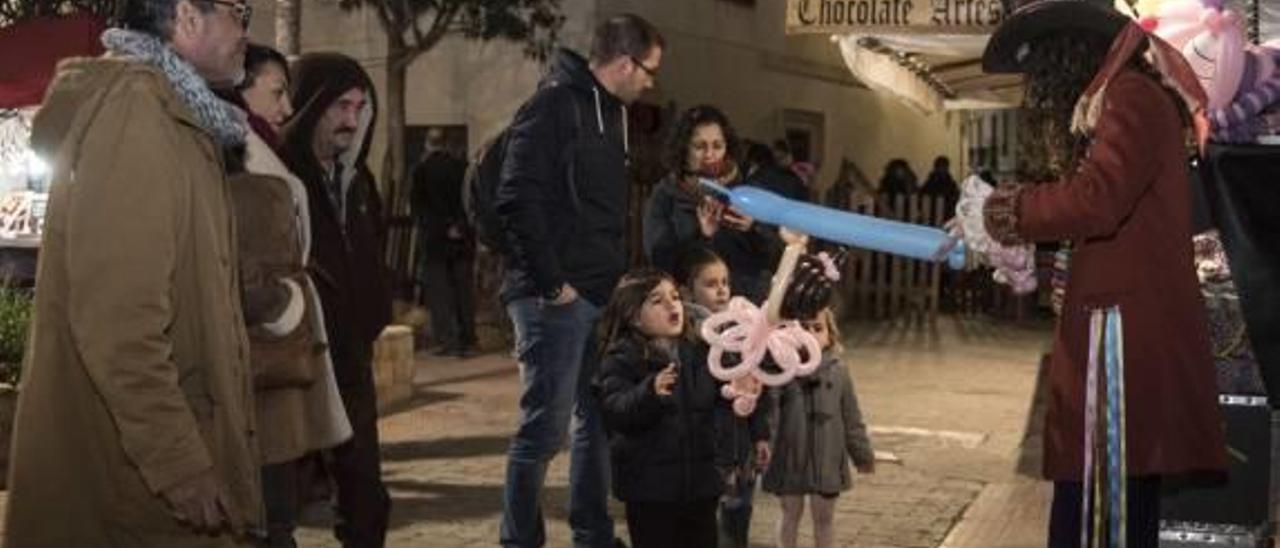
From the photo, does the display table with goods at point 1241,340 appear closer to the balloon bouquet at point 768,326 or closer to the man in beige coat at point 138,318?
the balloon bouquet at point 768,326

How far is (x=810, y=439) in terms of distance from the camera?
18.3ft

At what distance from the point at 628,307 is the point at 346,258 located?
90cm

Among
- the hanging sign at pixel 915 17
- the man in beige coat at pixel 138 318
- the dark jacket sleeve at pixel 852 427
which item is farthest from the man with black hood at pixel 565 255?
the hanging sign at pixel 915 17

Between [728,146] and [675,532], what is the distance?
6.03 feet

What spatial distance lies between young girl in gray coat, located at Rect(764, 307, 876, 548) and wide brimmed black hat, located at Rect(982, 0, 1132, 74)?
1614 mm

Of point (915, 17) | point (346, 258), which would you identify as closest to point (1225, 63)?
point (346, 258)

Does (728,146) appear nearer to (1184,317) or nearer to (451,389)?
(1184,317)

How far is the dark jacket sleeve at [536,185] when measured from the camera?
5109 millimetres

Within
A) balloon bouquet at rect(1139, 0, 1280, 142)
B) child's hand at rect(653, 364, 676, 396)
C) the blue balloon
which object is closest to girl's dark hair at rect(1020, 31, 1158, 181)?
the blue balloon

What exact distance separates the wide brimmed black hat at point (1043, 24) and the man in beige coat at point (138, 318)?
6.68ft

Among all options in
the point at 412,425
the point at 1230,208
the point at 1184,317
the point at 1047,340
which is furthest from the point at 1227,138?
the point at 1047,340

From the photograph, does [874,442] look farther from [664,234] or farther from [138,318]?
[138,318]

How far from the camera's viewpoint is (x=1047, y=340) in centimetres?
1481

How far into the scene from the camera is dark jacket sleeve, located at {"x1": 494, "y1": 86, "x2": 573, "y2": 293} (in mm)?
5109
